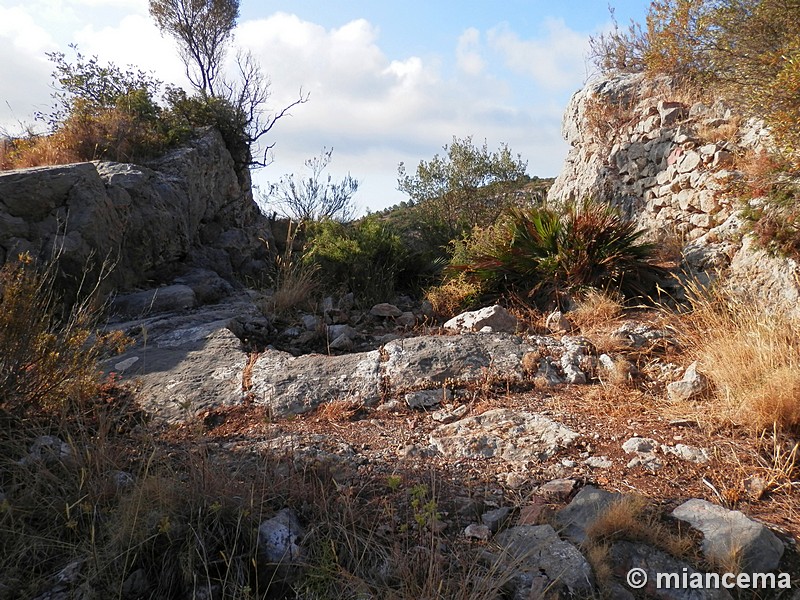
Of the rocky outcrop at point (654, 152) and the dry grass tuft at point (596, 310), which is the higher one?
the rocky outcrop at point (654, 152)

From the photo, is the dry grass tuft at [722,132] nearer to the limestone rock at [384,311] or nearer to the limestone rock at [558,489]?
the limestone rock at [384,311]

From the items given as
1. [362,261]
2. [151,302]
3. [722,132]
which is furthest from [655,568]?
[722,132]

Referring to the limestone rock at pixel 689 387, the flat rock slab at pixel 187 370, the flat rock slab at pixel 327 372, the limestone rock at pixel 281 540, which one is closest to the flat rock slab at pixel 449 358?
the flat rock slab at pixel 327 372

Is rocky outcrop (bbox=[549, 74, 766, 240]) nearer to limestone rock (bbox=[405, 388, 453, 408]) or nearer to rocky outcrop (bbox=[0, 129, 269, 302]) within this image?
limestone rock (bbox=[405, 388, 453, 408])

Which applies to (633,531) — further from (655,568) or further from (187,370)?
(187,370)

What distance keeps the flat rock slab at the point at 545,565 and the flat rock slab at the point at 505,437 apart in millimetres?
817

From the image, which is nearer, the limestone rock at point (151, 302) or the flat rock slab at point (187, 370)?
the flat rock slab at point (187, 370)

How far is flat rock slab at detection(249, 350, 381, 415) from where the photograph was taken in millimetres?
4132

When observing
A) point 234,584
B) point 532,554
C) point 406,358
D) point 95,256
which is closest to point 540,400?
point 406,358

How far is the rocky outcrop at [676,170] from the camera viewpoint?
566 centimetres

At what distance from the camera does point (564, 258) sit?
6043mm

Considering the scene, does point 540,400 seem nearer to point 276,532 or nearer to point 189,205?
point 276,532

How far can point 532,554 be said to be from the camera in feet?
7.65

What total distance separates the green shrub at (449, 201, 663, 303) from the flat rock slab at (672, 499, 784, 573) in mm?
3392
